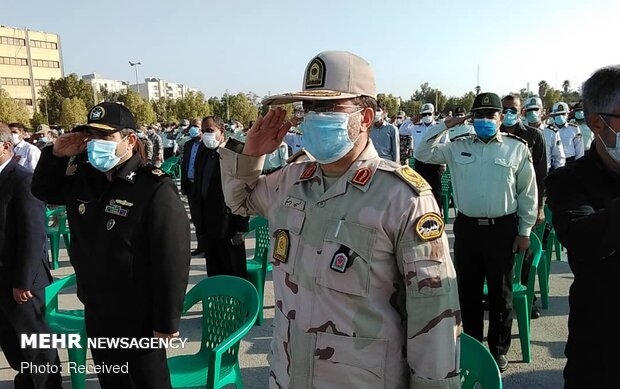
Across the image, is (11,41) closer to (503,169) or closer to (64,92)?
(64,92)

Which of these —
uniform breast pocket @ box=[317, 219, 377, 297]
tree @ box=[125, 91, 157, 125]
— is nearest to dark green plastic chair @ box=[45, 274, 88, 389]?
uniform breast pocket @ box=[317, 219, 377, 297]

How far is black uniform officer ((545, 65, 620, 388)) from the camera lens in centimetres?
151

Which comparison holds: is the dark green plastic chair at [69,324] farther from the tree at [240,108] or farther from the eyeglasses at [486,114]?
the tree at [240,108]

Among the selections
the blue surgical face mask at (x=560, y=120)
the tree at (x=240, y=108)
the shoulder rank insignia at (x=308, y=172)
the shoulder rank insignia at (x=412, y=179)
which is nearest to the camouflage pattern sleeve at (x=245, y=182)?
the shoulder rank insignia at (x=308, y=172)

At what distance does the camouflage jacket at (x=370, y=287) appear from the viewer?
52.9 inches

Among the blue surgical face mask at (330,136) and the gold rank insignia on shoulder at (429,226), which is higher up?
the blue surgical face mask at (330,136)

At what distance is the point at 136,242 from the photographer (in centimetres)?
235

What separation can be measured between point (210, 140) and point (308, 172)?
3867 mm

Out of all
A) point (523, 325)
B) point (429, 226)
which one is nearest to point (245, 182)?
point (429, 226)

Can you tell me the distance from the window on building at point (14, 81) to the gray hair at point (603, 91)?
80.5 metres

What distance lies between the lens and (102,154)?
2.48 metres

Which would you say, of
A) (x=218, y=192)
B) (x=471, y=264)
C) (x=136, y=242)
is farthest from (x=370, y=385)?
(x=218, y=192)

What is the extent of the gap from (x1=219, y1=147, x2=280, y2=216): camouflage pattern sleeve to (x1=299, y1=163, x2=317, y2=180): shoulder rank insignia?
0.55 feet

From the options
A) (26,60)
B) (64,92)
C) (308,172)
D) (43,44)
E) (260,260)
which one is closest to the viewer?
(308,172)
